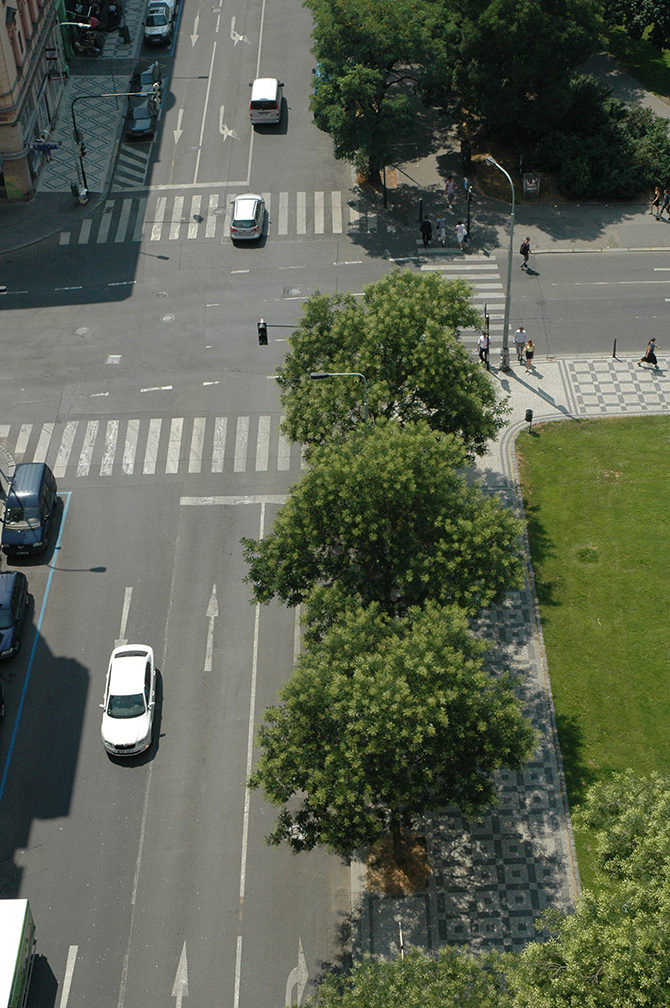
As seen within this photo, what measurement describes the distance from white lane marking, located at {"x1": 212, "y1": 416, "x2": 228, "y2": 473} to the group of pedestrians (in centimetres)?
3169

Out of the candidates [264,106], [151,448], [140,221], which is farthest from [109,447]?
[264,106]

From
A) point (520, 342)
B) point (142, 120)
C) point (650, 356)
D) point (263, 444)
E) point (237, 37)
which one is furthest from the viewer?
point (237, 37)

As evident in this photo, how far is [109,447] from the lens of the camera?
192ft

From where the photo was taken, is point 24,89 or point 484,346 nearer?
point 484,346

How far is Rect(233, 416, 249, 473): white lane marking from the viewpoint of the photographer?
57062 mm

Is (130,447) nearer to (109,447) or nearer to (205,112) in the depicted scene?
(109,447)

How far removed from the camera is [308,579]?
138ft

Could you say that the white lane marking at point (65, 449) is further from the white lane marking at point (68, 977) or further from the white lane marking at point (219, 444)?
the white lane marking at point (68, 977)

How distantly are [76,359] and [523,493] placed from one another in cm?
2543

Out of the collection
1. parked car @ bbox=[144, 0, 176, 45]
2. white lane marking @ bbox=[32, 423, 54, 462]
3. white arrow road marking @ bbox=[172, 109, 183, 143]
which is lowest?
white lane marking @ bbox=[32, 423, 54, 462]

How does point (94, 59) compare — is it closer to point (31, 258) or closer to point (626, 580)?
point (31, 258)

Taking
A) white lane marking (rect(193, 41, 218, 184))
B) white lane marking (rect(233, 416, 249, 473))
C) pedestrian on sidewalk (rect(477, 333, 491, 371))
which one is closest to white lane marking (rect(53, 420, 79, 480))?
white lane marking (rect(233, 416, 249, 473))

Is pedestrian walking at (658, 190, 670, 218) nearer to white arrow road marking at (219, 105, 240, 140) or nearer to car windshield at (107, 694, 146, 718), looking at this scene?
white arrow road marking at (219, 105, 240, 140)

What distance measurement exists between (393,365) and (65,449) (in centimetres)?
1996
